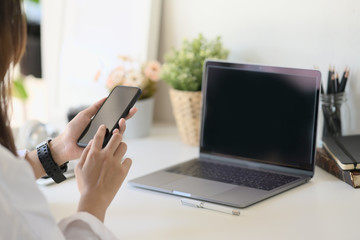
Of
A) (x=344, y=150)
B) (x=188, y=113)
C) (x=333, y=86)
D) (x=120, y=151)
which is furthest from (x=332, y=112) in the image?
(x=120, y=151)

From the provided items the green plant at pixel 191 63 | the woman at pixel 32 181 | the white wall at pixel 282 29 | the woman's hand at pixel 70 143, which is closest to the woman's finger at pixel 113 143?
the woman at pixel 32 181

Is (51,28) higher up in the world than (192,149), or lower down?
higher up

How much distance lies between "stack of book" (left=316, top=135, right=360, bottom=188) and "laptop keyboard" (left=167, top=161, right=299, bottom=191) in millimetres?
107

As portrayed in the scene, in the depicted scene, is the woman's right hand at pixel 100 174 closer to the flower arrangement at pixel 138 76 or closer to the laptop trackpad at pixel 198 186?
the laptop trackpad at pixel 198 186

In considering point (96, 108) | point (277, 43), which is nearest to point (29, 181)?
point (96, 108)

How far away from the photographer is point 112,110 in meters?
1.18

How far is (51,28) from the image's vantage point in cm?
202

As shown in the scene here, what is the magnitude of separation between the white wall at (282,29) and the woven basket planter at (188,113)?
0.21 metres

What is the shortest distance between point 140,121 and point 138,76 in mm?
136

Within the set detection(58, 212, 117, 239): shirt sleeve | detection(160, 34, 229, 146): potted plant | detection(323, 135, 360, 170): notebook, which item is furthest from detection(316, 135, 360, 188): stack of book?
detection(58, 212, 117, 239): shirt sleeve

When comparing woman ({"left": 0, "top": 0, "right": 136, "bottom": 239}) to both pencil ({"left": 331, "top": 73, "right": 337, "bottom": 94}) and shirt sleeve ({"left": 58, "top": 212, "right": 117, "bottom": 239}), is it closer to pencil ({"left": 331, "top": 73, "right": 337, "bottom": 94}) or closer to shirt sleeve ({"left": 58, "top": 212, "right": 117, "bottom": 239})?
shirt sleeve ({"left": 58, "top": 212, "right": 117, "bottom": 239})

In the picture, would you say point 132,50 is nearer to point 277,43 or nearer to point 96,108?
point 277,43

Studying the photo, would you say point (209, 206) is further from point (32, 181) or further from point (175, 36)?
point (175, 36)

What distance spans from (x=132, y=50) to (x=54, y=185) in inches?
→ 27.2
